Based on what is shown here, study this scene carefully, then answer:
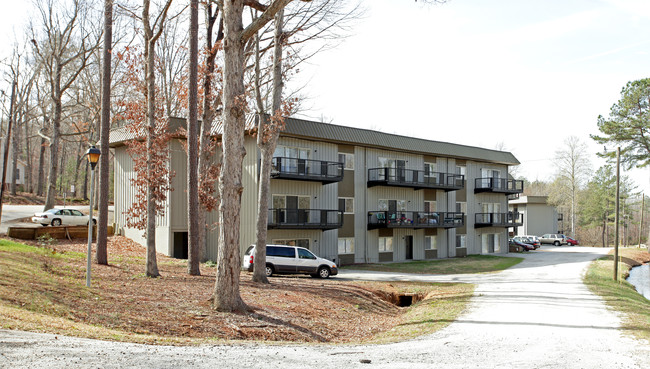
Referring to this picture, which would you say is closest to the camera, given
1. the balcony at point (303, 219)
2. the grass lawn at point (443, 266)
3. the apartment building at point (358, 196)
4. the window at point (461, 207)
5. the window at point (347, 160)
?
the balcony at point (303, 219)

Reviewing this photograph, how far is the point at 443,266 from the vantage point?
31.6m

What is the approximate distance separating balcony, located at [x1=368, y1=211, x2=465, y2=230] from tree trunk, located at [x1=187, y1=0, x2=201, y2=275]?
16081mm

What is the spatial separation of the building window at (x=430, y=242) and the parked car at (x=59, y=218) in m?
23.1

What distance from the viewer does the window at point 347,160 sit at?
3128cm

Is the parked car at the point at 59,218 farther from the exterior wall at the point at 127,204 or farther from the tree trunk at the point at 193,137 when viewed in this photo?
the tree trunk at the point at 193,137

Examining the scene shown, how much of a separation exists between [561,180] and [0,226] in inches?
2543

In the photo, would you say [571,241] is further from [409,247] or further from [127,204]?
[127,204]

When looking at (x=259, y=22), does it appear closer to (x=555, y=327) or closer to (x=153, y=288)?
(x=153, y=288)

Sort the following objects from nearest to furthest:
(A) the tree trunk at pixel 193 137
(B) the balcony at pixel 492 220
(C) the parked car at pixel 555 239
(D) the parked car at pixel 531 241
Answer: (A) the tree trunk at pixel 193 137 → (B) the balcony at pixel 492 220 → (D) the parked car at pixel 531 241 → (C) the parked car at pixel 555 239

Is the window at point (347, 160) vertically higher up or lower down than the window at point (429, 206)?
higher up

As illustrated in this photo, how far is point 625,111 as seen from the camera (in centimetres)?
4725

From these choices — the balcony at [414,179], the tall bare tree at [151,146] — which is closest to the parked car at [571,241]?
the balcony at [414,179]

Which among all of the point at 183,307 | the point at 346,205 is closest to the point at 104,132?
the point at 183,307

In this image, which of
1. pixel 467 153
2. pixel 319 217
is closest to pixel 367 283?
pixel 319 217
